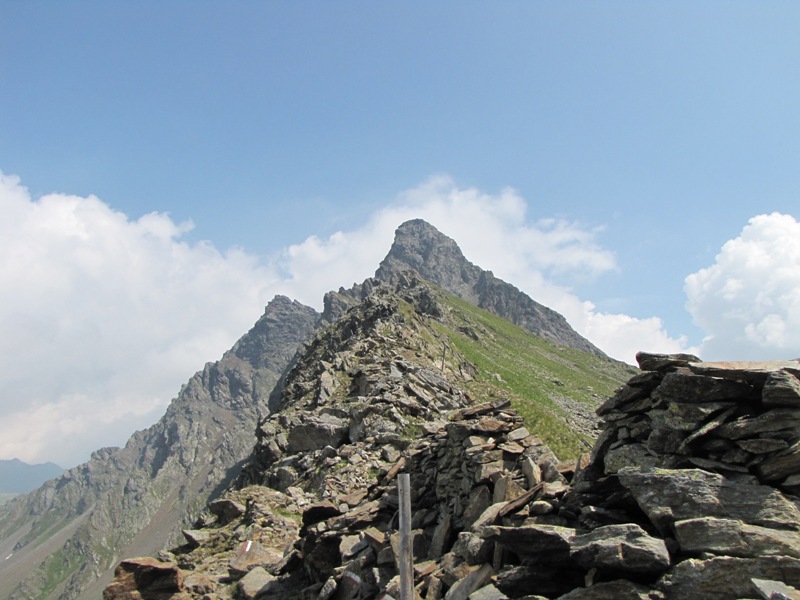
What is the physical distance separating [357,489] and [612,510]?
16.5 meters

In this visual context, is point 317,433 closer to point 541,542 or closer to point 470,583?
point 470,583

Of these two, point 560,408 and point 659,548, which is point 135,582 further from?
point 560,408

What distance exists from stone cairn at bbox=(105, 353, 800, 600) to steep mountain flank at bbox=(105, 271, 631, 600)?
0.08m

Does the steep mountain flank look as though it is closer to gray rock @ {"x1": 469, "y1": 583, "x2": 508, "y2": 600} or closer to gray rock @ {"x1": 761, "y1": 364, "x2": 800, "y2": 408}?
gray rock @ {"x1": 469, "y1": 583, "x2": 508, "y2": 600}

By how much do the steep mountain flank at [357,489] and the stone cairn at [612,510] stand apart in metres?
0.08

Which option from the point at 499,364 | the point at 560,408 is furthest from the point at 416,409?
the point at 499,364

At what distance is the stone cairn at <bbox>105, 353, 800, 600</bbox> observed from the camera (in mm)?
9367

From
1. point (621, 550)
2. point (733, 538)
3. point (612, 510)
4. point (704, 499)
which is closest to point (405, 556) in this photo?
point (612, 510)

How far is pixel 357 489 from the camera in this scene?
25.6 m

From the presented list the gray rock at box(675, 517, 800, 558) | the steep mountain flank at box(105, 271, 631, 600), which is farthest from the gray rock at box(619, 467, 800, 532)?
the steep mountain flank at box(105, 271, 631, 600)

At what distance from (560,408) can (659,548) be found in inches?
2509

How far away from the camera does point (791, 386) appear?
34.2ft

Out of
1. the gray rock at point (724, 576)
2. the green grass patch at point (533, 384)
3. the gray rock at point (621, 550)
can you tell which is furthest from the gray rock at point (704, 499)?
the green grass patch at point (533, 384)

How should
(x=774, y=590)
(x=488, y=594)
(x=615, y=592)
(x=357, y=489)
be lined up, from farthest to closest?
(x=357, y=489), (x=488, y=594), (x=615, y=592), (x=774, y=590)
